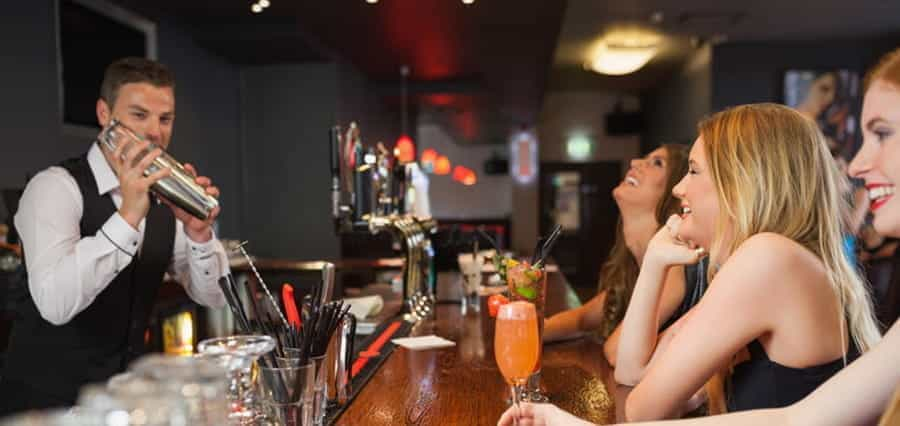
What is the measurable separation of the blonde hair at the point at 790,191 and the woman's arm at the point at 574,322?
0.74m

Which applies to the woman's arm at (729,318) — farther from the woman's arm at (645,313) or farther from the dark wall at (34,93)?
the dark wall at (34,93)

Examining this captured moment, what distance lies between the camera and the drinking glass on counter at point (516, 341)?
1.24 meters

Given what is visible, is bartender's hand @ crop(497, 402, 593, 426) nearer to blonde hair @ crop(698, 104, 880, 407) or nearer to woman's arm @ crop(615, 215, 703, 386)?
woman's arm @ crop(615, 215, 703, 386)

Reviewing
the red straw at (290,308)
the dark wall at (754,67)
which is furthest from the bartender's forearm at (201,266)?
the dark wall at (754,67)

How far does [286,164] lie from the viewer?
650 cm

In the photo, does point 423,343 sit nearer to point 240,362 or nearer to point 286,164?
point 240,362

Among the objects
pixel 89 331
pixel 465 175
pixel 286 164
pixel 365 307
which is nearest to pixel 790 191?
pixel 365 307

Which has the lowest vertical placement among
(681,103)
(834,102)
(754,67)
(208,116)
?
(208,116)

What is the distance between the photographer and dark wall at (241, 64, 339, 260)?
6.41 metres

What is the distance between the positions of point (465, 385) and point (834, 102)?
6.71 m

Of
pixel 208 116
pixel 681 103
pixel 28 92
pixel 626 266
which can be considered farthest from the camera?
pixel 681 103

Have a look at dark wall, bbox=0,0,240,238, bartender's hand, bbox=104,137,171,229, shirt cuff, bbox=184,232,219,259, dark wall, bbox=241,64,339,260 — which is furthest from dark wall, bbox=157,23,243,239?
bartender's hand, bbox=104,137,171,229

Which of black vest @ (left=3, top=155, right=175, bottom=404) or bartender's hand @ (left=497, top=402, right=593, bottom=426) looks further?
black vest @ (left=3, top=155, right=175, bottom=404)

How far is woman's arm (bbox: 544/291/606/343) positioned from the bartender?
0.99 meters
